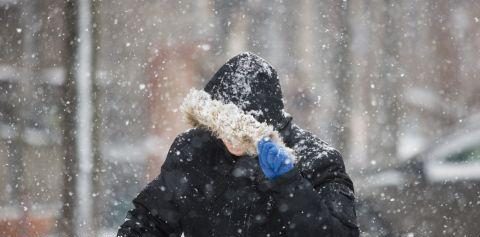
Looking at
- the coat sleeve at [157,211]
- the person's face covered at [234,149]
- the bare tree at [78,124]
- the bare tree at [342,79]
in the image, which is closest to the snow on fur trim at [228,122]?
the person's face covered at [234,149]

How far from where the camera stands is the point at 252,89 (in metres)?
2.63

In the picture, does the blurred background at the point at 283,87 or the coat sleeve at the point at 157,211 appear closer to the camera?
the coat sleeve at the point at 157,211

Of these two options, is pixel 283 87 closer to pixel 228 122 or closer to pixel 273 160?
pixel 228 122

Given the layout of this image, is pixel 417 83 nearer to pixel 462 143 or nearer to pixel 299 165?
pixel 462 143

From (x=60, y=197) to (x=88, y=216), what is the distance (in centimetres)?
40

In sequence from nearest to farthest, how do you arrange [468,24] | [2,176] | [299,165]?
[299,165]
[2,176]
[468,24]

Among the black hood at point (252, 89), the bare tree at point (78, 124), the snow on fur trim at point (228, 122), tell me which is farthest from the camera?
the bare tree at point (78, 124)

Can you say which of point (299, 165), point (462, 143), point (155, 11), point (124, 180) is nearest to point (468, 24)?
point (462, 143)

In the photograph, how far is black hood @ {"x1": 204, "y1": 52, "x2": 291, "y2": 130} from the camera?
2619 mm

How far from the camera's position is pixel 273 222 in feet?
8.61

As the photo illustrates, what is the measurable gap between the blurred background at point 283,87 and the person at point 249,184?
6001 mm

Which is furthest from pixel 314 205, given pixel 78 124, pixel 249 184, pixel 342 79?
pixel 342 79

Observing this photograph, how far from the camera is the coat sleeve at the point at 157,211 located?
2.71 metres

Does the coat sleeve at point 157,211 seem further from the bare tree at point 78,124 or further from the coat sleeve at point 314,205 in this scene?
the bare tree at point 78,124
